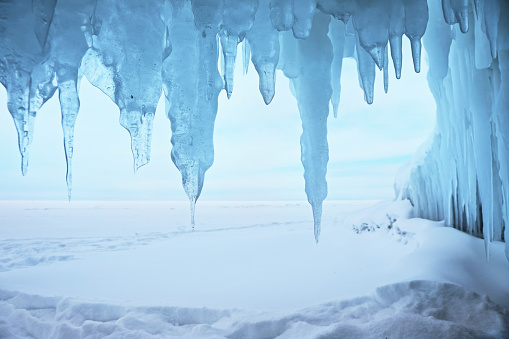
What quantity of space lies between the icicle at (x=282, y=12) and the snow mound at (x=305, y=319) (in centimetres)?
264

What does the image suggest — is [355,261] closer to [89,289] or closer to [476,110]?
[476,110]

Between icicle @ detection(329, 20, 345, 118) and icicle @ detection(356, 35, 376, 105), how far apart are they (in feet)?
1.14

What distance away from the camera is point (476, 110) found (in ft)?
11.7

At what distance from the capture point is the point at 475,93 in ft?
11.7

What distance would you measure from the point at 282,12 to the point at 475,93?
8.28ft

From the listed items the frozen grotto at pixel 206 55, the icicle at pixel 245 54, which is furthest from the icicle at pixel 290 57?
the icicle at pixel 245 54

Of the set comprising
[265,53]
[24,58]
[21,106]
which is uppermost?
[265,53]

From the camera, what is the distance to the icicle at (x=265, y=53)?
2740 millimetres

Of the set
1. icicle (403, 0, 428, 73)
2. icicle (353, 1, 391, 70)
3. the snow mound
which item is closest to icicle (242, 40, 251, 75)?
icicle (353, 1, 391, 70)

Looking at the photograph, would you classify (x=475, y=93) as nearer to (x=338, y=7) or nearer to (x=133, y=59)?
(x=338, y=7)

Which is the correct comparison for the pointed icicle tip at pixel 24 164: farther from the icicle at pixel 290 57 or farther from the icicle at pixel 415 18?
the icicle at pixel 415 18

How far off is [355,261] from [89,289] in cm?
445

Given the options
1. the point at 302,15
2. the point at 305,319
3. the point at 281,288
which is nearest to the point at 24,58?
the point at 302,15

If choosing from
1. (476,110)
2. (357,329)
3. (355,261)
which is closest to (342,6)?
(476,110)
